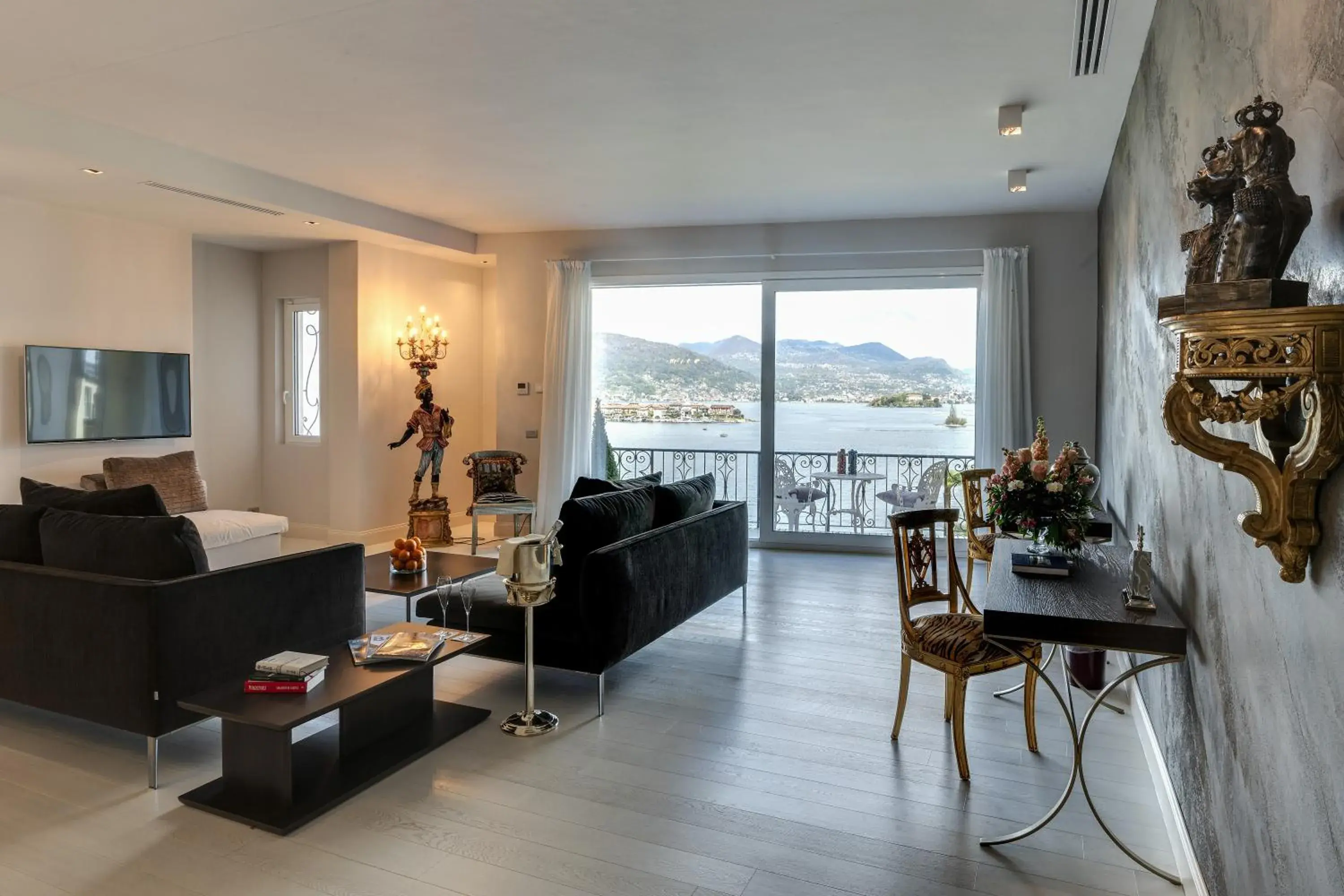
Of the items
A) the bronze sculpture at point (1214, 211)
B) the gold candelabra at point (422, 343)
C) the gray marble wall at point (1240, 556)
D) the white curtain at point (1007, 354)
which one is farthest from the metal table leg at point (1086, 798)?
the gold candelabra at point (422, 343)

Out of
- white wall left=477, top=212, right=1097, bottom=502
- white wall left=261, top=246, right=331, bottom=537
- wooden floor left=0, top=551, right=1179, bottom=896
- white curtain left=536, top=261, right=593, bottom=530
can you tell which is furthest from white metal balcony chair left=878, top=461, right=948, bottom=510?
white wall left=261, top=246, right=331, bottom=537

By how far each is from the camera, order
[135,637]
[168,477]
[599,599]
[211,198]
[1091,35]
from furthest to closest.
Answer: [168,477] → [211,198] → [599,599] → [1091,35] → [135,637]

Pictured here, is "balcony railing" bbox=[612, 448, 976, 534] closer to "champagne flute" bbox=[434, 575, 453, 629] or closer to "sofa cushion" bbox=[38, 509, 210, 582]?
"champagne flute" bbox=[434, 575, 453, 629]

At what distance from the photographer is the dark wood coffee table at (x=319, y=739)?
8.66 ft

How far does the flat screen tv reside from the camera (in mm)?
5738

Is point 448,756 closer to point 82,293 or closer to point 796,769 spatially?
point 796,769

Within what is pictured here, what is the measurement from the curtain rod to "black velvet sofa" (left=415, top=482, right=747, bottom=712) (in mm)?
3852

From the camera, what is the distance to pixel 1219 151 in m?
1.53

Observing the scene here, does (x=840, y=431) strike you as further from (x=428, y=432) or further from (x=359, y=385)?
(x=359, y=385)

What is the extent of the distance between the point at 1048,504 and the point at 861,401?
15.2 feet

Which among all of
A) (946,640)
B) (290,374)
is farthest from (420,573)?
(290,374)

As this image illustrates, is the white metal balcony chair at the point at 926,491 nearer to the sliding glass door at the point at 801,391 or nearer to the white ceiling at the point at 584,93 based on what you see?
the sliding glass door at the point at 801,391

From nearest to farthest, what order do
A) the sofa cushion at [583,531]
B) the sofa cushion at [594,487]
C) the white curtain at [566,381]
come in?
the sofa cushion at [583,531] → the sofa cushion at [594,487] → the white curtain at [566,381]

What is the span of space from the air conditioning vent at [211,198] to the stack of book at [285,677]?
12.3 feet
